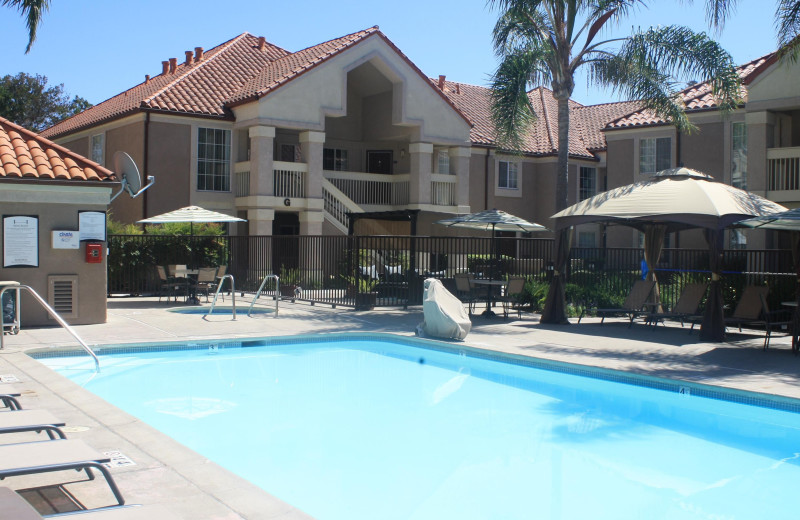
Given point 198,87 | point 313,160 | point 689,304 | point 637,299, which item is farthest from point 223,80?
point 689,304

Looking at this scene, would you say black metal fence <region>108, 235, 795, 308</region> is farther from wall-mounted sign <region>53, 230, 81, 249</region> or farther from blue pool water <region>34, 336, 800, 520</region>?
wall-mounted sign <region>53, 230, 81, 249</region>

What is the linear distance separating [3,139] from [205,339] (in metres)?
6.22

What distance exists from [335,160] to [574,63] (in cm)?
1521

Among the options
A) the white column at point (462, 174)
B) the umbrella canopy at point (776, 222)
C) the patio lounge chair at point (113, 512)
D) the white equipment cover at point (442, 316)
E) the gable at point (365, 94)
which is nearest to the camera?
the patio lounge chair at point (113, 512)

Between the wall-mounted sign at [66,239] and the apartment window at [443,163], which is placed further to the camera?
the apartment window at [443,163]

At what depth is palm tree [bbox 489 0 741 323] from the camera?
18250 millimetres

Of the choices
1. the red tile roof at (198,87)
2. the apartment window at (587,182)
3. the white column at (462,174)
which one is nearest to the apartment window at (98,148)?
the red tile roof at (198,87)

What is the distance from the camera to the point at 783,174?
23609mm

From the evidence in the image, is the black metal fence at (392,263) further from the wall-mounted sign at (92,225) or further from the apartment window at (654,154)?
the apartment window at (654,154)

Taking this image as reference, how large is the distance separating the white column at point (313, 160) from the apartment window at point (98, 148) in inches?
326

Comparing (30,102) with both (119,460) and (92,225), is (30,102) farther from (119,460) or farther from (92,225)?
(119,460)

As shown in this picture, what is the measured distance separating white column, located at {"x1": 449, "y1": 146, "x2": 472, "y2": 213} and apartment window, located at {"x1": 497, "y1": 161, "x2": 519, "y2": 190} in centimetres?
326

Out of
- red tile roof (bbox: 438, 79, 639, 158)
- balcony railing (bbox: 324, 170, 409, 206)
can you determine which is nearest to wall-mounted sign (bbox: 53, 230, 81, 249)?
balcony railing (bbox: 324, 170, 409, 206)

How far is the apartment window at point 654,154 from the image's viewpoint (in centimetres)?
2909
